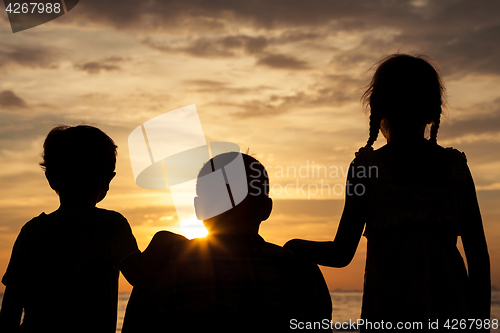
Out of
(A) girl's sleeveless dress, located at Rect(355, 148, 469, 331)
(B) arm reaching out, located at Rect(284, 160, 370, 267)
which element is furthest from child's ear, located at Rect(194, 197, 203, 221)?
(A) girl's sleeveless dress, located at Rect(355, 148, 469, 331)

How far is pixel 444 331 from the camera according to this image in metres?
2.29

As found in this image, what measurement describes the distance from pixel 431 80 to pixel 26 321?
275 centimetres

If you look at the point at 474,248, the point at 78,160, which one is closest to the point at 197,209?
the point at 78,160

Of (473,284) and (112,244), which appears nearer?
(473,284)

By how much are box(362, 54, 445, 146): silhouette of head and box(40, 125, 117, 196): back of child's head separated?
1.67m

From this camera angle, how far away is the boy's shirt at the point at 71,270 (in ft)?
8.92

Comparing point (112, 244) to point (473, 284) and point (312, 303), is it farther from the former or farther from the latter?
point (473, 284)

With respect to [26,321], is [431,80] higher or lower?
higher

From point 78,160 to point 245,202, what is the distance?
3.85 ft

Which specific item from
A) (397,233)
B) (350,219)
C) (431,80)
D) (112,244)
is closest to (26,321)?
(112,244)

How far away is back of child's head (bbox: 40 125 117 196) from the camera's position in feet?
9.62

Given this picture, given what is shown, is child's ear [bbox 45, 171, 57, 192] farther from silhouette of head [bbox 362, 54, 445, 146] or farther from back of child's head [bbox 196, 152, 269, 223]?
silhouette of head [bbox 362, 54, 445, 146]

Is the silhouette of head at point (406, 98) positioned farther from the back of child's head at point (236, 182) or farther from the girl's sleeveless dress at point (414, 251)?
the back of child's head at point (236, 182)

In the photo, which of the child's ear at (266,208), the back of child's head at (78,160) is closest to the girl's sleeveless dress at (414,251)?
the child's ear at (266,208)
